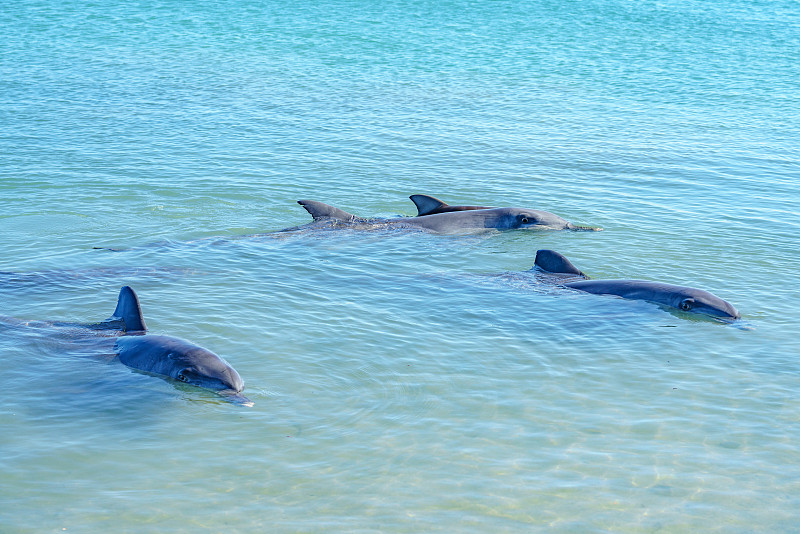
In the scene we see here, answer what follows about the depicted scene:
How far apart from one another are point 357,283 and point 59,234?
6.39 meters

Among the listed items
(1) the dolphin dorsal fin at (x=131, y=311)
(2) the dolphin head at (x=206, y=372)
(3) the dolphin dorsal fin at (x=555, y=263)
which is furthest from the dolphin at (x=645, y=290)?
(1) the dolphin dorsal fin at (x=131, y=311)

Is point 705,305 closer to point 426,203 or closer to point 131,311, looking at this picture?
point 426,203

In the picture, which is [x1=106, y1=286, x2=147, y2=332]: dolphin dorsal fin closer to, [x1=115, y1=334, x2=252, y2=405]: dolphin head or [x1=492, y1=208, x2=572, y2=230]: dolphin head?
[x1=115, y1=334, x2=252, y2=405]: dolphin head

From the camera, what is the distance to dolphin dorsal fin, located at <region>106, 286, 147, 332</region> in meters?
11.4

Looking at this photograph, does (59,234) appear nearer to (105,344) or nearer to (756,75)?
(105,344)

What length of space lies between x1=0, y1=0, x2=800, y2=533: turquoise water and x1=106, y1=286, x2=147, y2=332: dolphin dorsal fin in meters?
0.67

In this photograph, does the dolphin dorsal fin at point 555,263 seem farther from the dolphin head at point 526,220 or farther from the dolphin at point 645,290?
the dolphin head at point 526,220

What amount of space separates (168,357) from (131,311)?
1.42 meters

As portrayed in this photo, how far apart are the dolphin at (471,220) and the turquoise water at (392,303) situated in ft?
1.30

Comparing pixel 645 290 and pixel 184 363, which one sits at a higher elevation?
pixel 645 290

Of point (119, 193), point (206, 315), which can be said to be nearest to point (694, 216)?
point (206, 315)

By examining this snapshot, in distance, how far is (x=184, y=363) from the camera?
10266 mm

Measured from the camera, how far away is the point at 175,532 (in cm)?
778

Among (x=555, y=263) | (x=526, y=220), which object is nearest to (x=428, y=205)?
(x=526, y=220)
